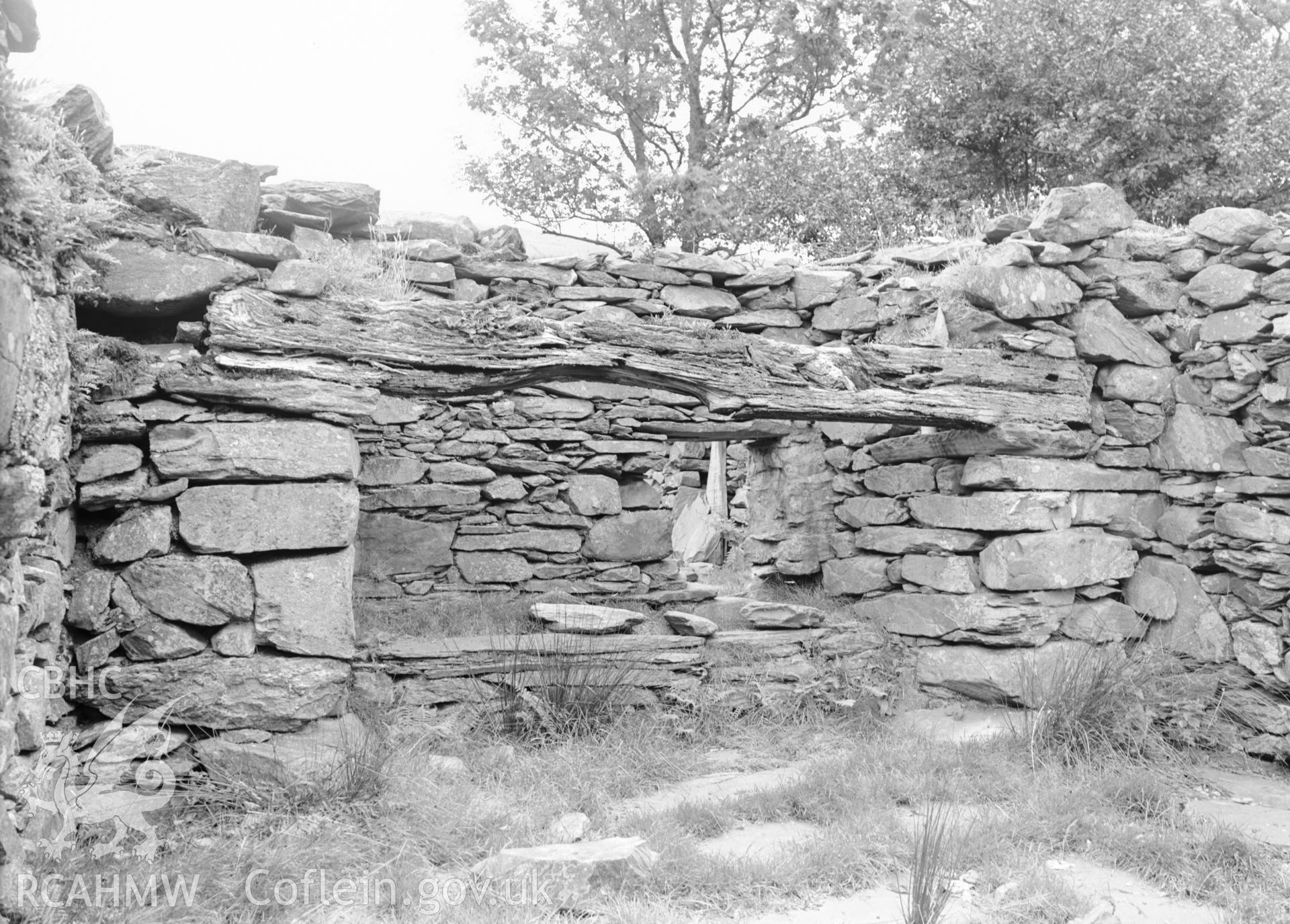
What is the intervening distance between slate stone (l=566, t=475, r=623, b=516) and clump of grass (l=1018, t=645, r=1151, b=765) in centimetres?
289

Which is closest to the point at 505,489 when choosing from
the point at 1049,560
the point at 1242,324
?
the point at 1049,560

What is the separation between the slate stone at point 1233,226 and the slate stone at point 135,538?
18.2 feet

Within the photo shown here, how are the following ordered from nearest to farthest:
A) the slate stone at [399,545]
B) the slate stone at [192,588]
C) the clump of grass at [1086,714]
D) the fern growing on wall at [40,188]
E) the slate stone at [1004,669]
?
the fern growing on wall at [40,188] < the slate stone at [192,588] < the clump of grass at [1086,714] < the slate stone at [1004,669] < the slate stone at [399,545]

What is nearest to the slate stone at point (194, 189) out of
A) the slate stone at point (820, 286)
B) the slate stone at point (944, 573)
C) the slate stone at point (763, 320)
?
the slate stone at point (763, 320)

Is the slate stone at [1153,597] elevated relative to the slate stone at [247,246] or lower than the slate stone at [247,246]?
lower

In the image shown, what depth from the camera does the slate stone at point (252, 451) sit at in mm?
3656

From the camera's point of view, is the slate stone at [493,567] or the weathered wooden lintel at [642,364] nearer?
the weathered wooden lintel at [642,364]

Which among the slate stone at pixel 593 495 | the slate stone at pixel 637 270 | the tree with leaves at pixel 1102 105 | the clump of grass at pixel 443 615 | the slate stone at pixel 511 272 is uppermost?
the tree with leaves at pixel 1102 105

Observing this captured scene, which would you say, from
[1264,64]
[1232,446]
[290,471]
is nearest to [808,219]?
[1264,64]

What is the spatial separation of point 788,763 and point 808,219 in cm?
732

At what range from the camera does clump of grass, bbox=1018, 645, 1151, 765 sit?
15.4 feet

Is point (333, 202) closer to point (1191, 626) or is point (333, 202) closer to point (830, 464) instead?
point (830, 464)

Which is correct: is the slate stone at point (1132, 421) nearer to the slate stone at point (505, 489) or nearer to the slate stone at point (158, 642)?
the slate stone at point (505, 489)

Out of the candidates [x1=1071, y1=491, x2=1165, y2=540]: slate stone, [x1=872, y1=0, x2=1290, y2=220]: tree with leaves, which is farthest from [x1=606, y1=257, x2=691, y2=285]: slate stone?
[x1=872, y1=0, x2=1290, y2=220]: tree with leaves
